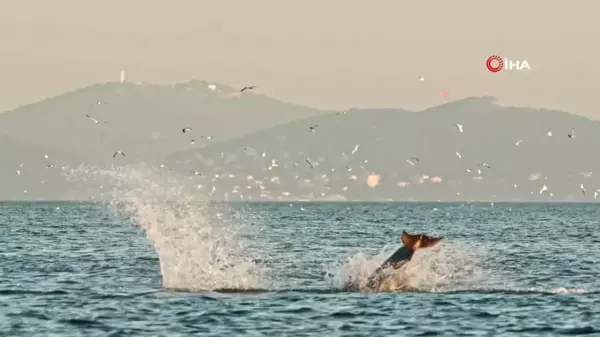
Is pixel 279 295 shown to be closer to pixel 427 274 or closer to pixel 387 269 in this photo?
pixel 387 269

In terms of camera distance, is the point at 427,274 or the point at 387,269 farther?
the point at 427,274

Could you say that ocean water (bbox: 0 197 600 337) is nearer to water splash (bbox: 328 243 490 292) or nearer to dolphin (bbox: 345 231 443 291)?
water splash (bbox: 328 243 490 292)

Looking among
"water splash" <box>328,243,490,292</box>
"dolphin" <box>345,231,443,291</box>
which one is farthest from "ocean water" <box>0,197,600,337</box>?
"dolphin" <box>345,231,443,291</box>

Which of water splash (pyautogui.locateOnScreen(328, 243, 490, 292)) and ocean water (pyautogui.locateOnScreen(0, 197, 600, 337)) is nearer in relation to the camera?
ocean water (pyautogui.locateOnScreen(0, 197, 600, 337))

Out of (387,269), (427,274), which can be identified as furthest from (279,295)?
(427,274)

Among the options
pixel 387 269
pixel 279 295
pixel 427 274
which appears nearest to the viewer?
pixel 279 295

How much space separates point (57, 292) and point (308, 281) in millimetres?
9451

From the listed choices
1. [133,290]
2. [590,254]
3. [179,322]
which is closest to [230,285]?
[133,290]

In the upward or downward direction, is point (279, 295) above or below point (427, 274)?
below

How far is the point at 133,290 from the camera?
42.6m

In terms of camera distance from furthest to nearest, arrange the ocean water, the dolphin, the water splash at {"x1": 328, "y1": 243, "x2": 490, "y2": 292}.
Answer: the water splash at {"x1": 328, "y1": 243, "x2": 490, "y2": 292} < the dolphin < the ocean water

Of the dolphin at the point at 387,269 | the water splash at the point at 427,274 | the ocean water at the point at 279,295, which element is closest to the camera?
the ocean water at the point at 279,295

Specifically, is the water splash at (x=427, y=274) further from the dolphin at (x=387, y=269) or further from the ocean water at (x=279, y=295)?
the dolphin at (x=387, y=269)

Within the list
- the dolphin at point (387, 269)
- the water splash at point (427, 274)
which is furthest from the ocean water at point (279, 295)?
the dolphin at point (387, 269)
